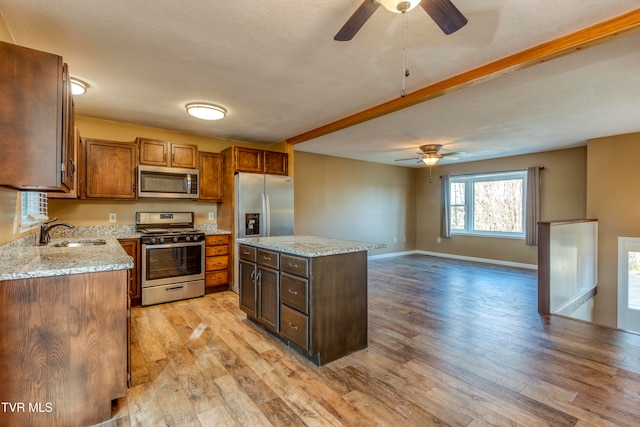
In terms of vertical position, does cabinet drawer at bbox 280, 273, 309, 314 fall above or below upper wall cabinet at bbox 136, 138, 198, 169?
below

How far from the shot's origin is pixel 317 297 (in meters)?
2.34

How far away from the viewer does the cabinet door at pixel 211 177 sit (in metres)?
4.57

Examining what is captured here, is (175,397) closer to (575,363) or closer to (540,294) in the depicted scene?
(575,363)

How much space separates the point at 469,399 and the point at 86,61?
3785 millimetres

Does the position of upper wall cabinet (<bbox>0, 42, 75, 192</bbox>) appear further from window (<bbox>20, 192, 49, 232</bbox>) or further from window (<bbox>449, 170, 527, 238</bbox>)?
window (<bbox>449, 170, 527, 238</bbox>)

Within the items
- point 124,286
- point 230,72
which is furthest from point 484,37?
point 124,286

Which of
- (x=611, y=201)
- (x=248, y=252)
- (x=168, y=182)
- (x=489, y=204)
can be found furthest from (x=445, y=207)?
(x=168, y=182)

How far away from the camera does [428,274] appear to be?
5.64 meters

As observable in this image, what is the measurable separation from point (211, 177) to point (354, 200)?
11.2 ft

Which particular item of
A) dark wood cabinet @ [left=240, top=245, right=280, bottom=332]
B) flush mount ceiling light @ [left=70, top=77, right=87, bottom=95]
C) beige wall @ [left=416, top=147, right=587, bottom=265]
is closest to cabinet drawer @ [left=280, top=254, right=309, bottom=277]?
dark wood cabinet @ [left=240, top=245, right=280, bottom=332]

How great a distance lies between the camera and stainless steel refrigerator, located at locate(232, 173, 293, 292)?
4.40m

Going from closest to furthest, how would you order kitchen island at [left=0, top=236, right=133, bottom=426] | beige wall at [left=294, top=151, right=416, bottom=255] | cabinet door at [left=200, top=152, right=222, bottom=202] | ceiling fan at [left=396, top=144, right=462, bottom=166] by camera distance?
1. kitchen island at [left=0, top=236, right=133, bottom=426]
2. cabinet door at [left=200, top=152, right=222, bottom=202]
3. ceiling fan at [left=396, top=144, right=462, bottom=166]
4. beige wall at [left=294, top=151, right=416, bottom=255]

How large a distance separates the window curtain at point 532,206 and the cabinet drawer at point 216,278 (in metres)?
5.92

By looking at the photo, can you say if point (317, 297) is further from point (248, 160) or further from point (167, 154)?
point (167, 154)
